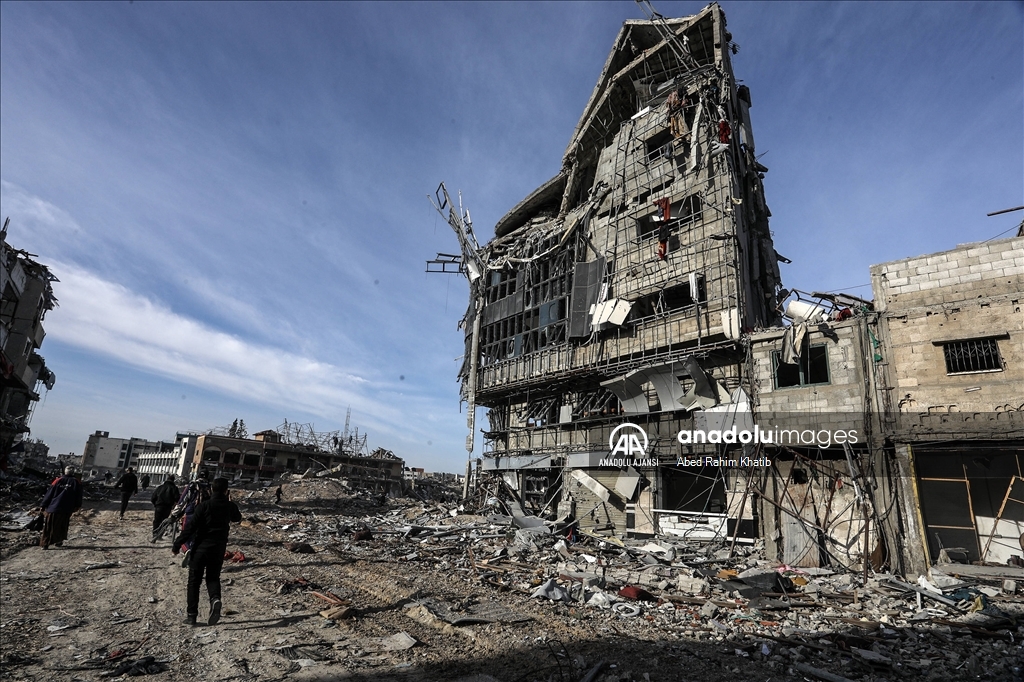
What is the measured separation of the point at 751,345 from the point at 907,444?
5277 millimetres

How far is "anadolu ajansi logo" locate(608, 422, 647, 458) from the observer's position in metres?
20.7

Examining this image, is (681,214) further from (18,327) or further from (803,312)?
(18,327)

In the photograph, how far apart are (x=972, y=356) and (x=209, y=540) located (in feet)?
58.5

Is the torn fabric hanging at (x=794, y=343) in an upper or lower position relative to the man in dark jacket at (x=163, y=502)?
upper

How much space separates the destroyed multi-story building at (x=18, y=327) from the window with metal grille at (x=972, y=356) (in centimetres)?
4383

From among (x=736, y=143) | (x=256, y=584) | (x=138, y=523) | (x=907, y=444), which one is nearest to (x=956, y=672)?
(x=907, y=444)

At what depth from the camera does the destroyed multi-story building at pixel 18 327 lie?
3089cm

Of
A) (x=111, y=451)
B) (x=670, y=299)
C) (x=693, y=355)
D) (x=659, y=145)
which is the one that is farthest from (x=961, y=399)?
(x=111, y=451)

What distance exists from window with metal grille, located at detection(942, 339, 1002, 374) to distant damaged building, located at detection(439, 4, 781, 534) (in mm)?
5652

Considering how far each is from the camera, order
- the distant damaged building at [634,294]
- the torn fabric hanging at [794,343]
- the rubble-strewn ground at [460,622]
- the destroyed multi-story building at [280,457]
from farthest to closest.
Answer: the destroyed multi-story building at [280,457], the distant damaged building at [634,294], the torn fabric hanging at [794,343], the rubble-strewn ground at [460,622]

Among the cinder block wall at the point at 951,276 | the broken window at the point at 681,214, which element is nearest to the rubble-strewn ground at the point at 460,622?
the cinder block wall at the point at 951,276

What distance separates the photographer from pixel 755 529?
1686 centimetres

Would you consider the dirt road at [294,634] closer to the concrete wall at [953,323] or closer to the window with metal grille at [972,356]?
the concrete wall at [953,323]

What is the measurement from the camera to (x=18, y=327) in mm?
35125
